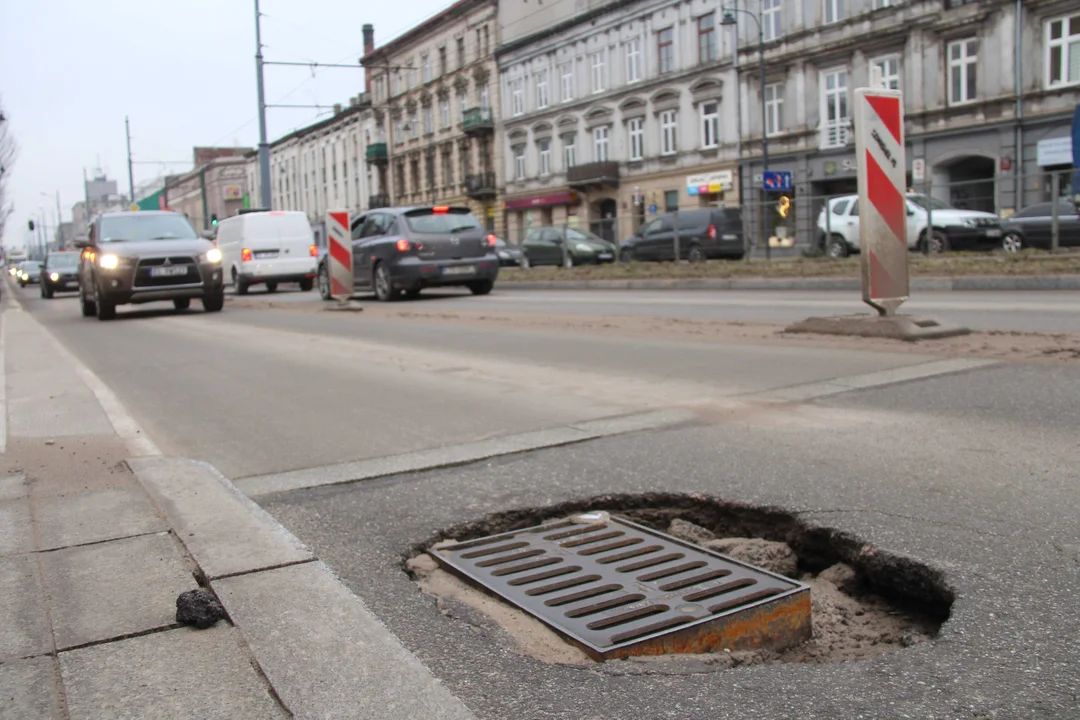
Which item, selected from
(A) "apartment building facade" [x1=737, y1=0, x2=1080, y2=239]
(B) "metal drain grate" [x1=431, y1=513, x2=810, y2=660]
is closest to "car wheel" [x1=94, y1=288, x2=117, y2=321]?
(B) "metal drain grate" [x1=431, y1=513, x2=810, y2=660]

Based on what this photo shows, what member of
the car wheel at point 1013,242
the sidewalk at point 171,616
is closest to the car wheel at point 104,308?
the sidewalk at point 171,616

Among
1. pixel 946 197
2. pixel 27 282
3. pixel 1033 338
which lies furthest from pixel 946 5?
pixel 27 282

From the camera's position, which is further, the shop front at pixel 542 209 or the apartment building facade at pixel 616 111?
the shop front at pixel 542 209

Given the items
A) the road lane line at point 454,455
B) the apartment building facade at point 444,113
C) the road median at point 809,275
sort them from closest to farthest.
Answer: the road lane line at point 454,455, the road median at point 809,275, the apartment building facade at point 444,113

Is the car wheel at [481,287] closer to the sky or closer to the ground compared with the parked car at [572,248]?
closer to the ground

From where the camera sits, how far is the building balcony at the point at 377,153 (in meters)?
69.2

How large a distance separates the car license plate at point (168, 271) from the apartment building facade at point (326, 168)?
50.4 meters

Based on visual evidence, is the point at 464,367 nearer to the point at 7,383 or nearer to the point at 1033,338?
the point at 7,383

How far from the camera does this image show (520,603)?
9.45 feet

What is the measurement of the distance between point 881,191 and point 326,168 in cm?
7688

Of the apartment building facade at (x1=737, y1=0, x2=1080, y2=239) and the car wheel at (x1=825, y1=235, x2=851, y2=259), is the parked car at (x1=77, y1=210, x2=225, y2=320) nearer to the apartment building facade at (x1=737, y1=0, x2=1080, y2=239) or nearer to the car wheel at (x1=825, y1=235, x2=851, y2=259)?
the car wheel at (x1=825, y1=235, x2=851, y2=259)

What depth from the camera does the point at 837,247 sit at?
2227cm

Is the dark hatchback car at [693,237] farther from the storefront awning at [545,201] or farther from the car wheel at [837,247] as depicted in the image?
the storefront awning at [545,201]

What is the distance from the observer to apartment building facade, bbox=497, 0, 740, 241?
1620 inches
